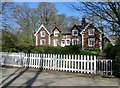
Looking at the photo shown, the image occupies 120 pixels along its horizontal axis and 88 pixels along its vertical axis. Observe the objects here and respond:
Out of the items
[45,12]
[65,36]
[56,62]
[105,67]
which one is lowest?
[105,67]

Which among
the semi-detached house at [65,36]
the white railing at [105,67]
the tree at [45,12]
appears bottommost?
the white railing at [105,67]

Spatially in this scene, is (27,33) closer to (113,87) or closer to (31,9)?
(31,9)

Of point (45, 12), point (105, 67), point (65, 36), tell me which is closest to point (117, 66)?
point (105, 67)

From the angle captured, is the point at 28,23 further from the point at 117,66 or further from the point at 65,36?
the point at 117,66

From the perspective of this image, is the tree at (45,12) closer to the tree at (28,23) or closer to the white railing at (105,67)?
the tree at (28,23)

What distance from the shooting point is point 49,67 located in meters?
14.6

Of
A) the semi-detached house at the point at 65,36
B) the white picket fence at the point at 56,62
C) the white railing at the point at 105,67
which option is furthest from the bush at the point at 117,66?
the semi-detached house at the point at 65,36

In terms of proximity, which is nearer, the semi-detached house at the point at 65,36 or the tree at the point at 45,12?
the semi-detached house at the point at 65,36

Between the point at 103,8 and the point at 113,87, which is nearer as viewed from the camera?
the point at 113,87

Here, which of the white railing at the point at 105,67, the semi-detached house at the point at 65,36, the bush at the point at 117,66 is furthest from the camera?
the semi-detached house at the point at 65,36

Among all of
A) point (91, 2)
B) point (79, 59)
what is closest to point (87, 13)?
point (91, 2)

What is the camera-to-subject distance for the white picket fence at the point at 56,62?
42.2ft

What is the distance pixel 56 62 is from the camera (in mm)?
14273

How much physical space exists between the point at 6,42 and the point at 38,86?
18.2 meters
